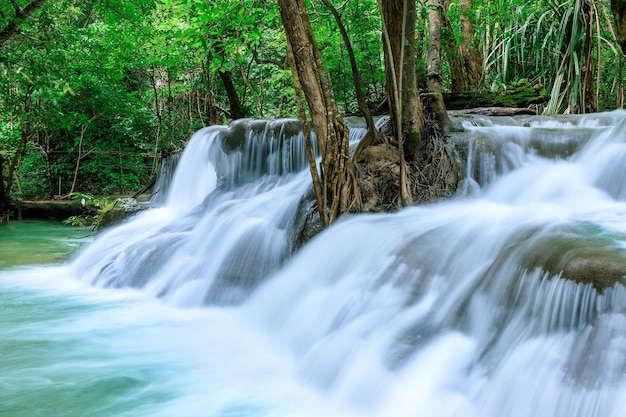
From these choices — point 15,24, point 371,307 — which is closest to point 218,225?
point 371,307

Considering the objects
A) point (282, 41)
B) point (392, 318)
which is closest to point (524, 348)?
point (392, 318)

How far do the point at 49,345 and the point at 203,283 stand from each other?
1678mm

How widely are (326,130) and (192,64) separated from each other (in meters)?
8.45

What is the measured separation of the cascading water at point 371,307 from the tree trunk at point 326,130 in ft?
1.23

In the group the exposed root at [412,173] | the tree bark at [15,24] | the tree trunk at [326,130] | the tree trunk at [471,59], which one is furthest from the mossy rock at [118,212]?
the tree trunk at [471,59]

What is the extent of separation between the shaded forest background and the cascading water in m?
2.11

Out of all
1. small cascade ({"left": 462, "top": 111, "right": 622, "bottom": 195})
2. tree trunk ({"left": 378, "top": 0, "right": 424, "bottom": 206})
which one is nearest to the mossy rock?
tree trunk ({"left": 378, "top": 0, "right": 424, "bottom": 206})

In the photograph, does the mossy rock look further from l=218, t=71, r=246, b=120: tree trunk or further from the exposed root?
l=218, t=71, r=246, b=120: tree trunk

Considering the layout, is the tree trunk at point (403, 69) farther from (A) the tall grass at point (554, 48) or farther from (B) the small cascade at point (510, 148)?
(A) the tall grass at point (554, 48)

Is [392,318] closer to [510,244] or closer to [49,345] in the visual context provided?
[510,244]

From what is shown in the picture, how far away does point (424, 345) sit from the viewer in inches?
132

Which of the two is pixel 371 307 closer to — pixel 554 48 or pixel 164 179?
pixel 164 179

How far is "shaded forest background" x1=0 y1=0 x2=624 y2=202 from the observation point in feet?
26.2

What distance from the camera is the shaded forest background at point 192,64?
8000 mm
